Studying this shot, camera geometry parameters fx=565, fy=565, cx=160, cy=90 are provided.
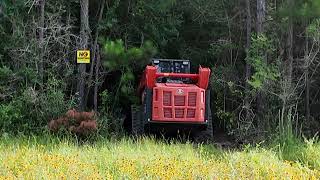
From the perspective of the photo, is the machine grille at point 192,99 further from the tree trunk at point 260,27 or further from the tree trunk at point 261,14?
the tree trunk at point 261,14

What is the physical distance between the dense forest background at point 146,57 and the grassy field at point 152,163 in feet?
9.91

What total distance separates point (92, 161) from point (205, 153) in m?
2.28

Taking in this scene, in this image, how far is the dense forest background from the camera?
41.6ft

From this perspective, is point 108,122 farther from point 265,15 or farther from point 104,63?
point 265,15

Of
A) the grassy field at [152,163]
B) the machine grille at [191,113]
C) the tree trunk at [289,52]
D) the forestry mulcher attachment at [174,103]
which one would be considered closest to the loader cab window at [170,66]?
the forestry mulcher attachment at [174,103]

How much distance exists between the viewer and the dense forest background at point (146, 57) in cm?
1267

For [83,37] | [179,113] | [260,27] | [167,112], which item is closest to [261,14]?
[260,27]

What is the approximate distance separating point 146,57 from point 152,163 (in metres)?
6.30

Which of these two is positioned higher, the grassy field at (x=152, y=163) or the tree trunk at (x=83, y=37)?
the tree trunk at (x=83, y=37)

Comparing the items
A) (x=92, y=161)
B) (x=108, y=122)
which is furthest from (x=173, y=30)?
(x=92, y=161)

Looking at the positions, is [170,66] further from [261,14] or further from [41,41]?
[41,41]

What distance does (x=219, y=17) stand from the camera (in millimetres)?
14594

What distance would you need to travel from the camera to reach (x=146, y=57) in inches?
535

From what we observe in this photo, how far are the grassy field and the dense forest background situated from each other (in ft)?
9.91
